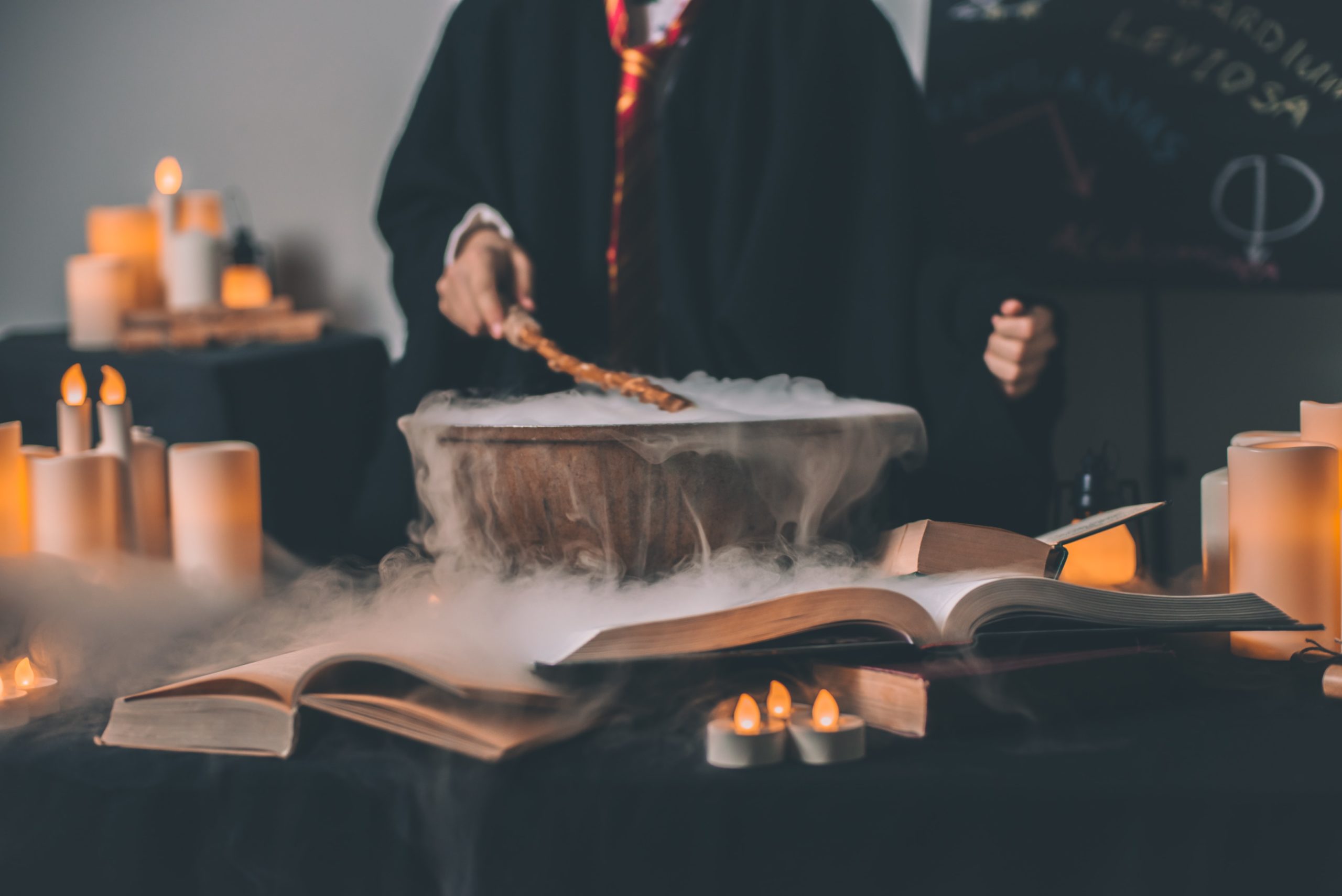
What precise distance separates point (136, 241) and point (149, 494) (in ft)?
3.96

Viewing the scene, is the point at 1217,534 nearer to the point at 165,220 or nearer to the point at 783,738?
the point at 783,738

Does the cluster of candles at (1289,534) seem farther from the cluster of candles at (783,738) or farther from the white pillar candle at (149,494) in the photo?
the white pillar candle at (149,494)

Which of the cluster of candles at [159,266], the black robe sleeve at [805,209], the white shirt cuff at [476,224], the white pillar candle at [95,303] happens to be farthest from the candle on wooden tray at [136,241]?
the black robe sleeve at [805,209]

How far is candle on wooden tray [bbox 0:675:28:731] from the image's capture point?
0.56 meters

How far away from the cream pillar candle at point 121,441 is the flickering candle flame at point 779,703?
1.73 feet

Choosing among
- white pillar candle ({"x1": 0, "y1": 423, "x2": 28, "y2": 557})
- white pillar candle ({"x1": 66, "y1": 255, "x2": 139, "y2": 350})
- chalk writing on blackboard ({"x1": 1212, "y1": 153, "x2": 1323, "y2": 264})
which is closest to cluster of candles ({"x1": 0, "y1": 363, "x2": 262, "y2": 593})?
white pillar candle ({"x1": 0, "y1": 423, "x2": 28, "y2": 557})

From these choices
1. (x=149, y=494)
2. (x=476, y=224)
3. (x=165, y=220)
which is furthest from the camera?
(x=165, y=220)

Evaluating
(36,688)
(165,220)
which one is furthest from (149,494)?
(165,220)

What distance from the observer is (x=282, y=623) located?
2.34ft

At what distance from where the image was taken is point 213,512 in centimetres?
77

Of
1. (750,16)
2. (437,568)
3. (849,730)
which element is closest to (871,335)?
(750,16)

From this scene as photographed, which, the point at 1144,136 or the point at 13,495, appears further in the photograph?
the point at 1144,136

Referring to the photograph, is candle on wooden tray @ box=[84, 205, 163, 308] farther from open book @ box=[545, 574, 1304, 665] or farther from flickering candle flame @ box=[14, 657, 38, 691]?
open book @ box=[545, 574, 1304, 665]

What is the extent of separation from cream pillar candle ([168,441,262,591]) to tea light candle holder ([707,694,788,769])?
45 centimetres
